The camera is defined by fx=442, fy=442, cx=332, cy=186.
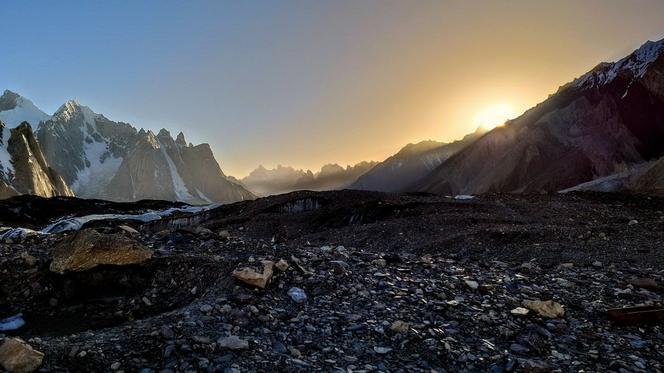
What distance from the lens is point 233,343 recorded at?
6375mm

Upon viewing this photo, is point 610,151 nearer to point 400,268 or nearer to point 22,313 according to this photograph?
point 400,268

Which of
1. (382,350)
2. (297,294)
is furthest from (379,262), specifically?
(382,350)

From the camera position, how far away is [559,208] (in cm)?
2850

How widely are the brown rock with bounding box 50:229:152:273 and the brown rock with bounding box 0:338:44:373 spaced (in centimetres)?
438

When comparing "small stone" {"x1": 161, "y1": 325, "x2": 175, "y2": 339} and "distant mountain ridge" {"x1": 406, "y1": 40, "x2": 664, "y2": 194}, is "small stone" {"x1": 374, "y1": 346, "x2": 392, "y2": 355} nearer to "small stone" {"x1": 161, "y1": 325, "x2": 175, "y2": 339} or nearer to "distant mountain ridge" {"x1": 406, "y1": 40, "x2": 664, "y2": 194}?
"small stone" {"x1": 161, "y1": 325, "x2": 175, "y2": 339}

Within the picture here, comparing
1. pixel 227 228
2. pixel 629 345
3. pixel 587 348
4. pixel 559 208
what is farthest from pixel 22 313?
pixel 559 208

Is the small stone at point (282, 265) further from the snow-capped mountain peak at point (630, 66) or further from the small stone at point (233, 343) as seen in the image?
the snow-capped mountain peak at point (630, 66)

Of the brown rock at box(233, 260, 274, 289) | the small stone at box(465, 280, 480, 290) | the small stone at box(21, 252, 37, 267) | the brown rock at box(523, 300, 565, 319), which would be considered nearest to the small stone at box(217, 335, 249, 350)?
the brown rock at box(233, 260, 274, 289)

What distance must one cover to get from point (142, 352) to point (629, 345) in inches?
292

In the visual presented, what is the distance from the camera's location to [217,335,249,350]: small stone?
632cm

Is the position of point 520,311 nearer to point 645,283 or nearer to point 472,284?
point 472,284

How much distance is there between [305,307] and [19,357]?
4.26m

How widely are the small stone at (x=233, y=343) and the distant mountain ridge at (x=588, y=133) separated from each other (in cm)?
10443

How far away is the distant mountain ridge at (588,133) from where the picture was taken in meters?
94.5
